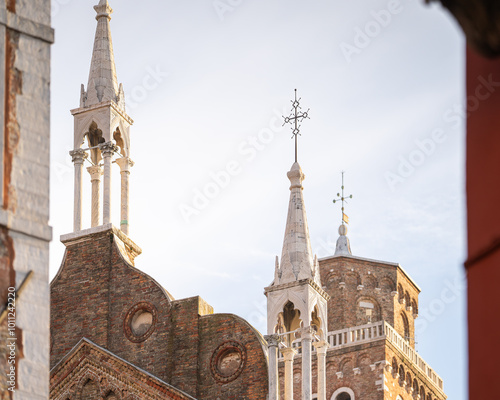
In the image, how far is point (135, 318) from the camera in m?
29.0

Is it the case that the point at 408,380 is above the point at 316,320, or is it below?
above

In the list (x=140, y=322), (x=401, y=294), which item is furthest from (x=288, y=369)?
(x=401, y=294)

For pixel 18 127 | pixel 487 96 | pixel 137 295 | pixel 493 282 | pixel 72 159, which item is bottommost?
pixel 493 282

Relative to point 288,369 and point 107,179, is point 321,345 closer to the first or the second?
point 288,369

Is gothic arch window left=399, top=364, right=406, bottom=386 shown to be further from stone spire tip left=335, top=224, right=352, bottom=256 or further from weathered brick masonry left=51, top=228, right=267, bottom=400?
weathered brick masonry left=51, top=228, right=267, bottom=400

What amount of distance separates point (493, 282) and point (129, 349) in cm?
2132

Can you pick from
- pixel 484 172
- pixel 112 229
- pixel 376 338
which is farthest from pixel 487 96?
pixel 376 338

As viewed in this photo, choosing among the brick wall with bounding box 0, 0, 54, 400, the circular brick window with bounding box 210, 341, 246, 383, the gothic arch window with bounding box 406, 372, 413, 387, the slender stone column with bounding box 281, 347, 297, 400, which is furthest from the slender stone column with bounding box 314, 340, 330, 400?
the gothic arch window with bounding box 406, 372, 413, 387

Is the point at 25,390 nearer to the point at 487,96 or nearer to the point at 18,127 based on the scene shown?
the point at 18,127

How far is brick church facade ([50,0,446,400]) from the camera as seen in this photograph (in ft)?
89.6

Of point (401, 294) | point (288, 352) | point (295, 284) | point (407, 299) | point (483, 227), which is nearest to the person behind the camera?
point (483, 227)

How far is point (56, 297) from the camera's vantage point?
29.3 m

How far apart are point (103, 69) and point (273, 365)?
8804 millimetres

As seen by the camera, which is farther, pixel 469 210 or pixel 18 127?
pixel 18 127
